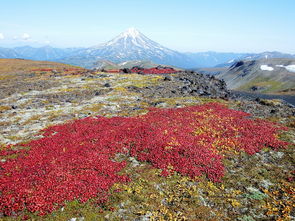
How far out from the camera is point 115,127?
1062 inches

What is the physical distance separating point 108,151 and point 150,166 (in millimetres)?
4761

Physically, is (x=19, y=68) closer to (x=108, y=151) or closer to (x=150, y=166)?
(x=108, y=151)

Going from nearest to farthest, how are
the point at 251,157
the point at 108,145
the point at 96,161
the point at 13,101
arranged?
the point at 96,161
the point at 251,157
the point at 108,145
the point at 13,101

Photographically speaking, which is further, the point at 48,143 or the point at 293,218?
the point at 48,143

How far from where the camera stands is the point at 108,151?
811 inches

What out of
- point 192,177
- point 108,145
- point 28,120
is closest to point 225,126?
point 192,177

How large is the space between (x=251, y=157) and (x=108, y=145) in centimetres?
1397

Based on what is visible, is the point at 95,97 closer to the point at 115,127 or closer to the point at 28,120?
the point at 28,120

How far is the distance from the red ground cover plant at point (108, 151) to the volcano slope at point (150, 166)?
0.08m

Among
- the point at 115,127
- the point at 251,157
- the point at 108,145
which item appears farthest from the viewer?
the point at 115,127

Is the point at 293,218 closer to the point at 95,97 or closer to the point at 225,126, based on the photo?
the point at 225,126

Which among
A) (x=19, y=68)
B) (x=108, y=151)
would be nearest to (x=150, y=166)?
(x=108, y=151)

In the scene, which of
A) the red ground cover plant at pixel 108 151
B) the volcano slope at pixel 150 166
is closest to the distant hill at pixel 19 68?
the volcano slope at pixel 150 166

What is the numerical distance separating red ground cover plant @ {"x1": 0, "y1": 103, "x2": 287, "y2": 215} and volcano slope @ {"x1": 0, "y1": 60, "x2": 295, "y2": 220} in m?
0.08
